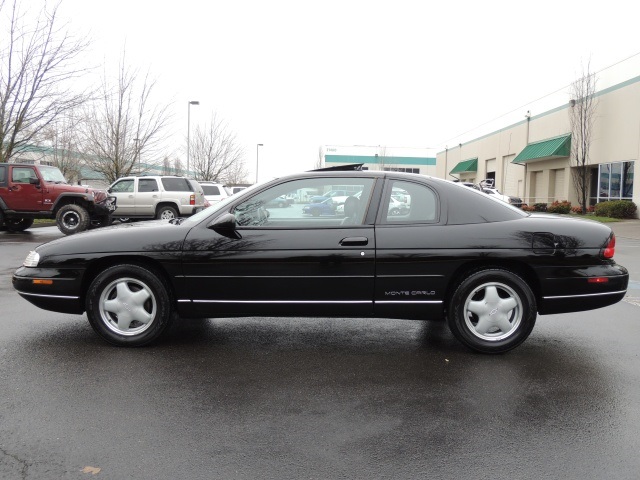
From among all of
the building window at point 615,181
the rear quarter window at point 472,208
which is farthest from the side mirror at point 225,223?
the building window at point 615,181

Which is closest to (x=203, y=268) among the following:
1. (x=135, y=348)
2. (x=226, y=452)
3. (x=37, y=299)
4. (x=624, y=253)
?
(x=135, y=348)

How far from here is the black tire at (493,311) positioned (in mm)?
4348

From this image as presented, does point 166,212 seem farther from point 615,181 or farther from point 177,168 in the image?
point 177,168

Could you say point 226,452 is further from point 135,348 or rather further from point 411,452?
point 135,348

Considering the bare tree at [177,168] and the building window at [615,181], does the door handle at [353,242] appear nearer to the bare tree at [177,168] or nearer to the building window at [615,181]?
the building window at [615,181]

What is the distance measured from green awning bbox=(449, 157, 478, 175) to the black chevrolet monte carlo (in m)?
45.7

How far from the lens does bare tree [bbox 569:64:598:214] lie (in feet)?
91.8

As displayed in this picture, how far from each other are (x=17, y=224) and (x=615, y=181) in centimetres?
2628

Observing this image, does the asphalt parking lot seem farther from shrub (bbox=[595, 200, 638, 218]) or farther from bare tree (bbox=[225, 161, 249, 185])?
bare tree (bbox=[225, 161, 249, 185])

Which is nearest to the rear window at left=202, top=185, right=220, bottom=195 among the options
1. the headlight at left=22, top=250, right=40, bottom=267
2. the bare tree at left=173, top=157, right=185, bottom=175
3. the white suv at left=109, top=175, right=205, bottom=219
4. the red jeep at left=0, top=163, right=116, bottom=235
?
the white suv at left=109, top=175, right=205, bottom=219

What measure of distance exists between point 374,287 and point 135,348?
2107 millimetres

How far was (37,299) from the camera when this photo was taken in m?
4.59

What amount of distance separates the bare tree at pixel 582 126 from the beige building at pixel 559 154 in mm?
340

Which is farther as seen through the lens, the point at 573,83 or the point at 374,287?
the point at 573,83
